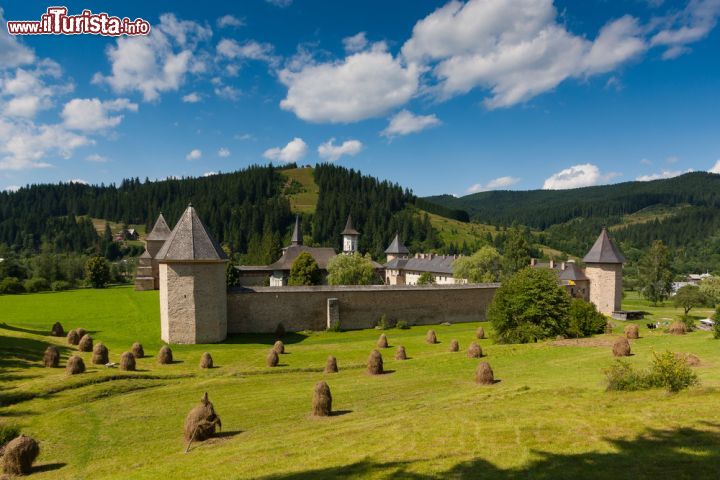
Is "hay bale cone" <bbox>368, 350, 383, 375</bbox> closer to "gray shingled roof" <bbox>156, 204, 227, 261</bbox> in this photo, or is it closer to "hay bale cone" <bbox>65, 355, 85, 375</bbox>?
"hay bale cone" <bbox>65, 355, 85, 375</bbox>

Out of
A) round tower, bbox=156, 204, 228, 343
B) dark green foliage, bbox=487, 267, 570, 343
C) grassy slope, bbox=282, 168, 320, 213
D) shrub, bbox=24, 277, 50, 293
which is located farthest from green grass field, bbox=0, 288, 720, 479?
grassy slope, bbox=282, 168, 320, 213

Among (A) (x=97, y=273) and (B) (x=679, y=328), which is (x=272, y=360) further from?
(A) (x=97, y=273)

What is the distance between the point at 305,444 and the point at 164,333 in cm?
2102

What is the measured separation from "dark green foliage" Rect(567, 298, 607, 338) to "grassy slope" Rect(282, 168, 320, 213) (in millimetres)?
114175

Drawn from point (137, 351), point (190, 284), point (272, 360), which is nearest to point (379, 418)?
point (272, 360)

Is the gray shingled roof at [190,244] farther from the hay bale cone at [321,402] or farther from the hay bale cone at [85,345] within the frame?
the hay bale cone at [321,402]

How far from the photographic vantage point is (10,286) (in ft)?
194

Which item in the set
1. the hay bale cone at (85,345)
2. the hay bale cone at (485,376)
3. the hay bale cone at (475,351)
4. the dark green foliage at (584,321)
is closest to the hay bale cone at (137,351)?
the hay bale cone at (85,345)

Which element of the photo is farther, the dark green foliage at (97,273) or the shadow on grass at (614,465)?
the dark green foliage at (97,273)

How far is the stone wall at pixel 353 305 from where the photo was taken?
108ft

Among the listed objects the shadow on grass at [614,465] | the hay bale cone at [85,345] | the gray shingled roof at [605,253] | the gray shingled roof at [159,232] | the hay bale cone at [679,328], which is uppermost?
the gray shingled roof at [159,232]

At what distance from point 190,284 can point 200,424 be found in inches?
690

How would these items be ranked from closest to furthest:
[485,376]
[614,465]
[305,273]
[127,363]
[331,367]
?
[614,465]
[485,376]
[127,363]
[331,367]
[305,273]

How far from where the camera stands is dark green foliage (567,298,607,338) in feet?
88.1
